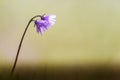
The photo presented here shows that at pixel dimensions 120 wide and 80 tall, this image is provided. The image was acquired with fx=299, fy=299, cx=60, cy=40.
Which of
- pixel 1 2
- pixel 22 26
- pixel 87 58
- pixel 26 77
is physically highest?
pixel 1 2

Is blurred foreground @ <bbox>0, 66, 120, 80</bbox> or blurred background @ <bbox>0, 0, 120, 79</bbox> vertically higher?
blurred background @ <bbox>0, 0, 120, 79</bbox>

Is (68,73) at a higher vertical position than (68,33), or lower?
lower

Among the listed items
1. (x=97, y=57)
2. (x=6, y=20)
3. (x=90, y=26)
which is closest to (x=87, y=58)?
(x=97, y=57)

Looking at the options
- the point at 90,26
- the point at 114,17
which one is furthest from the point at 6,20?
the point at 114,17

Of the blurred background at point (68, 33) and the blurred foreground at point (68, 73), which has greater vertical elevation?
the blurred background at point (68, 33)

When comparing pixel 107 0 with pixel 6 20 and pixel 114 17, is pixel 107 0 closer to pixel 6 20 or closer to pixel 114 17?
pixel 114 17

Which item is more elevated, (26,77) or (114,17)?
(114,17)

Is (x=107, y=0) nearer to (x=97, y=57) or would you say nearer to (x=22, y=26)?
(x=97, y=57)
